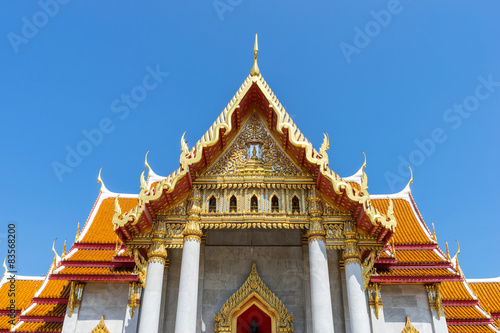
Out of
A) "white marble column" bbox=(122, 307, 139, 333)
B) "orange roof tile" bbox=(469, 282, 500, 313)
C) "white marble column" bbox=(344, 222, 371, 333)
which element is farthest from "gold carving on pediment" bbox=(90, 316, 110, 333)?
"orange roof tile" bbox=(469, 282, 500, 313)

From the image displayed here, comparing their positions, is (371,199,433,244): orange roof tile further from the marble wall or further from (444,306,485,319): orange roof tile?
(444,306,485,319): orange roof tile

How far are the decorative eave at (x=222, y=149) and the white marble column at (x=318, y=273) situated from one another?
0.68 metres

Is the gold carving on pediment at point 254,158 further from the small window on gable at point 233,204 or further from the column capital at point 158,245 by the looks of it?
the column capital at point 158,245

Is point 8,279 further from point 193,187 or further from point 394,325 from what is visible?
point 394,325

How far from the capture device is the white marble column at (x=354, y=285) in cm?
974

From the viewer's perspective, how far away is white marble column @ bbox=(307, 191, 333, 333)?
32.0 ft

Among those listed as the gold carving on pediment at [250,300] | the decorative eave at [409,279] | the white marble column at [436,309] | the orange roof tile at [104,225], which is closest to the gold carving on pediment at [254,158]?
the gold carving on pediment at [250,300]

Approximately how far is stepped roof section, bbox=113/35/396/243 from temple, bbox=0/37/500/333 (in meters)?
0.04

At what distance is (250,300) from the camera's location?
1223cm

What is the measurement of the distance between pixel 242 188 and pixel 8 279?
13633mm

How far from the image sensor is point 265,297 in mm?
12117

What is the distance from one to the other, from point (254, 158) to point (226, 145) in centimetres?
89

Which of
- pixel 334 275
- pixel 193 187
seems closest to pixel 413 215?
pixel 334 275

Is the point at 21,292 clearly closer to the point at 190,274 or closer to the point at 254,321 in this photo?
the point at 254,321
